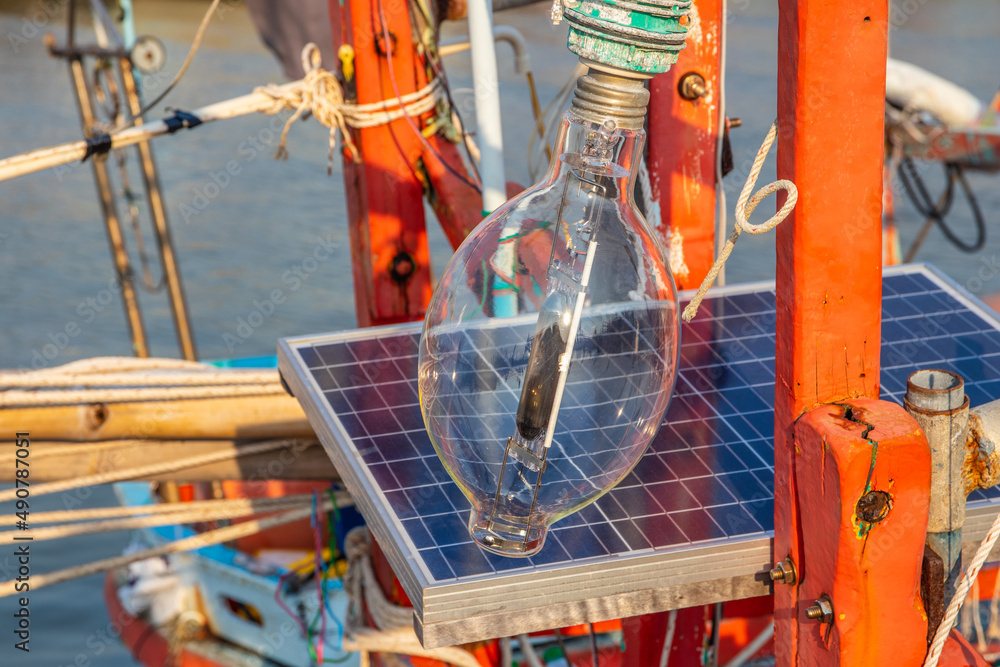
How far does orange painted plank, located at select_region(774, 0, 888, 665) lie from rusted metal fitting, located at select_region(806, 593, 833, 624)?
0.09m

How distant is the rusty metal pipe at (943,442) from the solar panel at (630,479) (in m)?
0.13

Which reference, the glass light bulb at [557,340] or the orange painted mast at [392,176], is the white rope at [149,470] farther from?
the glass light bulb at [557,340]

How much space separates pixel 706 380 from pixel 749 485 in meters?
0.40

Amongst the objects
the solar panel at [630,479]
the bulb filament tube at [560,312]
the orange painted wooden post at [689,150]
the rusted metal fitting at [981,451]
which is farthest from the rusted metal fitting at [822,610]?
the orange painted wooden post at [689,150]

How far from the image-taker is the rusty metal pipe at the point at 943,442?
5.09 feet

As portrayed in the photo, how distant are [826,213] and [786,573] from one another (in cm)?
52

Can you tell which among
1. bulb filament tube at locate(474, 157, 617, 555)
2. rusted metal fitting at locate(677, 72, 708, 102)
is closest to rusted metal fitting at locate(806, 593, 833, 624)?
bulb filament tube at locate(474, 157, 617, 555)

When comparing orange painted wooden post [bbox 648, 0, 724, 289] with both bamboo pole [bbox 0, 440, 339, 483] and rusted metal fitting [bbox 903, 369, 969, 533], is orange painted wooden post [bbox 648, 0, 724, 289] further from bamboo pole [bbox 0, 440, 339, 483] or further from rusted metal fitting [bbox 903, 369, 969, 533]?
rusted metal fitting [bbox 903, 369, 969, 533]

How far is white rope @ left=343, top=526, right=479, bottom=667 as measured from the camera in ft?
8.90

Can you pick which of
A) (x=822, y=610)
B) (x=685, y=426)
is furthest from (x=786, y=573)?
(x=685, y=426)

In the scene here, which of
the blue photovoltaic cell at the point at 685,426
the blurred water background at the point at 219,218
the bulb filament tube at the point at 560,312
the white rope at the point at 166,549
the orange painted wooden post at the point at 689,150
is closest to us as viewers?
the bulb filament tube at the point at 560,312

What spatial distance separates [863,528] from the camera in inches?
58.0

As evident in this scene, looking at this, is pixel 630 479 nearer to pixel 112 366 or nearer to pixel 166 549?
pixel 112 366

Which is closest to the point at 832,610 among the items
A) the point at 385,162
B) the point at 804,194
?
the point at 804,194
